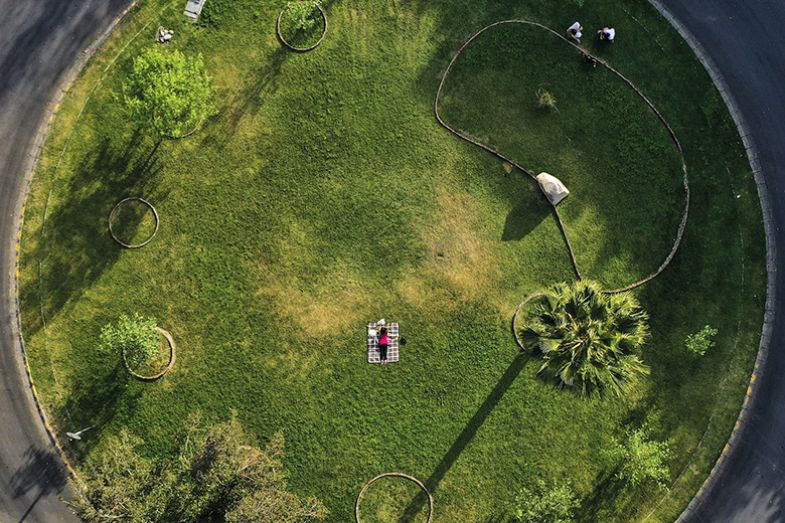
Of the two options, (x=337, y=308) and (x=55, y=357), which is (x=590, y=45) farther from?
(x=55, y=357)

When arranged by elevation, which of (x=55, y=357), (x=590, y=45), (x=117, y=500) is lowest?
(x=55, y=357)

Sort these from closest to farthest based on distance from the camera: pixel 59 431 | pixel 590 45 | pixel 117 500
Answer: pixel 117 500
pixel 59 431
pixel 590 45

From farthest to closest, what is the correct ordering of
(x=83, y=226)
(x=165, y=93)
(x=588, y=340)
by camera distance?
(x=83, y=226) → (x=165, y=93) → (x=588, y=340)

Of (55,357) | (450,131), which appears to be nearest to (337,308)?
(450,131)

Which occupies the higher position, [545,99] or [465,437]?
[545,99]

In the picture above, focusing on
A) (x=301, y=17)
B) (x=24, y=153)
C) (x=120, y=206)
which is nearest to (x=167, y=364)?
(x=120, y=206)

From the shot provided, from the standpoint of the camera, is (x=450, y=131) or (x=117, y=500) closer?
(x=117, y=500)

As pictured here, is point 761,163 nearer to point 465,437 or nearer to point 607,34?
point 607,34
